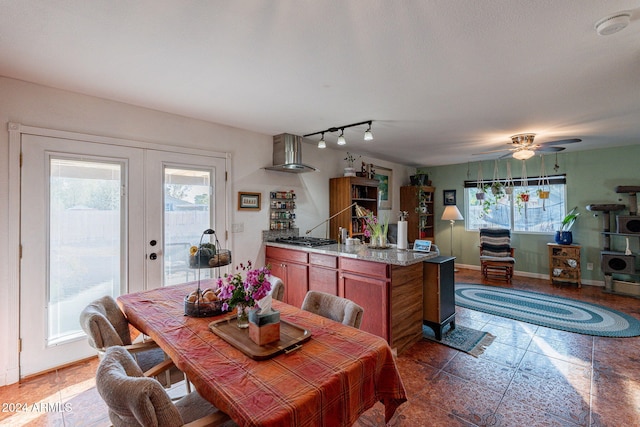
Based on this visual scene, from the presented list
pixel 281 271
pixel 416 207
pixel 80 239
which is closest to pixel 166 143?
pixel 80 239

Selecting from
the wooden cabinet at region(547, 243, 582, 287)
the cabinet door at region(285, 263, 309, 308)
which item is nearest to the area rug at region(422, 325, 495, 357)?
the cabinet door at region(285, 263, 309, 308)

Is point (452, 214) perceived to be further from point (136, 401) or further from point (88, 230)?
point (136, 401)

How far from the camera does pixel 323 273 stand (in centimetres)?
333

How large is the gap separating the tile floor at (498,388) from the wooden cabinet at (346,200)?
2.34m

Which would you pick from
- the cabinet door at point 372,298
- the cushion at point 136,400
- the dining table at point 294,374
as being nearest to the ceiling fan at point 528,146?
the cabinet door at point 372,298

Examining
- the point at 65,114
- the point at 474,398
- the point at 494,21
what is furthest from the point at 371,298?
the point at 65,114

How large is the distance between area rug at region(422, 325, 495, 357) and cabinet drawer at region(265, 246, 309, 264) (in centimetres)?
160

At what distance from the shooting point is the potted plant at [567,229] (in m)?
5.22

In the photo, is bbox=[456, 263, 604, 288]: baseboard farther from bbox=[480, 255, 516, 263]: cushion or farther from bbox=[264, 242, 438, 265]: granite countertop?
bbox=[264, 242, 438, 265]: granite countertop

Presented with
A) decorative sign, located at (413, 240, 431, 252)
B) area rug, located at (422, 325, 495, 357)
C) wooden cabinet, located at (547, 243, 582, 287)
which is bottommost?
area rug, located at (422, 325, 495, 357)

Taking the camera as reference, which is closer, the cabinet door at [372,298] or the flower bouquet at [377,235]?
the cabinet door at [372,298]

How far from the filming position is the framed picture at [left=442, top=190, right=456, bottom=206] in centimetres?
684

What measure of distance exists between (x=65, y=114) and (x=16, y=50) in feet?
2.37

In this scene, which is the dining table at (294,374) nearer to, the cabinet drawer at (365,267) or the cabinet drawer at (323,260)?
the cabinet drawer at (365,267)
